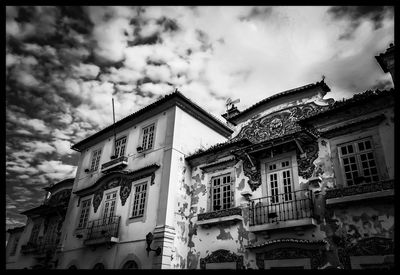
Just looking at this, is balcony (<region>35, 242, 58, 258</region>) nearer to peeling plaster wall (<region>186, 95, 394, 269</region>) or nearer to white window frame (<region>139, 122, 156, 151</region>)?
white window frame (<region>139, 122, 156, 151</region>)

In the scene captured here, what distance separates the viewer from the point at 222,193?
15.6 metres

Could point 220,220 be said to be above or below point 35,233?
below

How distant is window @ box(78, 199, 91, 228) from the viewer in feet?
66.0

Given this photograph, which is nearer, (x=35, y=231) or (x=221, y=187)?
(x=221, y=187)

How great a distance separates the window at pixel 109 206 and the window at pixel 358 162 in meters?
12.9

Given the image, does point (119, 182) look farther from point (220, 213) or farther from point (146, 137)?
point (220, 213)

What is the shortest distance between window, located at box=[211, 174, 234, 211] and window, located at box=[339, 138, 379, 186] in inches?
215

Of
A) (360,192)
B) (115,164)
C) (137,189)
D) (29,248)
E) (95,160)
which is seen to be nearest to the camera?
(360,192)

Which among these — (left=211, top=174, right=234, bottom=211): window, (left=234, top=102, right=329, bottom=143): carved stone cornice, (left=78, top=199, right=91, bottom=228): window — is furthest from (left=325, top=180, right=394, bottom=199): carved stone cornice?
(left=78, top=199, right=91, bottom=228): window

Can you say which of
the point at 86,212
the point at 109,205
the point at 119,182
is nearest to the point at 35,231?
the point at 86,212

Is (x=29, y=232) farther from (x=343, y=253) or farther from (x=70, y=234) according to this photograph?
(x=343, y=253)

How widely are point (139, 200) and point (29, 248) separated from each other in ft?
46.4

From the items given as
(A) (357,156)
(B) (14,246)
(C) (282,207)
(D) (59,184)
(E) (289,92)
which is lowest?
(B) (14,246)
